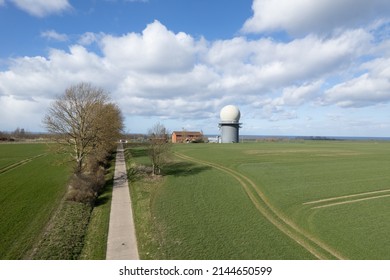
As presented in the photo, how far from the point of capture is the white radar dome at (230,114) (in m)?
87.9

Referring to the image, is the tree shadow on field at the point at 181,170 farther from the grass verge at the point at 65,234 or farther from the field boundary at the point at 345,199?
the field boundary at the point at 345,199

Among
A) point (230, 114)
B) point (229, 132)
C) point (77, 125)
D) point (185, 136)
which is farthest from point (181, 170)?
point (185, 136)

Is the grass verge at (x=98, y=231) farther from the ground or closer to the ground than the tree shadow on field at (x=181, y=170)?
closer to the ground

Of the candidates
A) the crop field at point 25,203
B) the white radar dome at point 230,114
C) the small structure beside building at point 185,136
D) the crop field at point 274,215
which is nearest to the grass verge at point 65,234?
the crop field at point 25,203

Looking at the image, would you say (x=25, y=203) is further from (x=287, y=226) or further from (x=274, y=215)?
(x=287, y=226)

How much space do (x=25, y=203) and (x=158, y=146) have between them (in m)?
16.1

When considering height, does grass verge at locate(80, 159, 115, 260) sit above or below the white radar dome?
below

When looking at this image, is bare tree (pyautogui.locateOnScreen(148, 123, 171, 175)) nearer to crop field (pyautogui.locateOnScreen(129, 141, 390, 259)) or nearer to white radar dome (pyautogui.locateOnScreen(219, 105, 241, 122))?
crop field (pyautogui.locateOnScreen(129, 141, 390, 259))

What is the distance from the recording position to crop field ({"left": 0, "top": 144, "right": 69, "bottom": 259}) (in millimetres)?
14828

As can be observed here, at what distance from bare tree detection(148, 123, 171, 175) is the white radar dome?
181 feet

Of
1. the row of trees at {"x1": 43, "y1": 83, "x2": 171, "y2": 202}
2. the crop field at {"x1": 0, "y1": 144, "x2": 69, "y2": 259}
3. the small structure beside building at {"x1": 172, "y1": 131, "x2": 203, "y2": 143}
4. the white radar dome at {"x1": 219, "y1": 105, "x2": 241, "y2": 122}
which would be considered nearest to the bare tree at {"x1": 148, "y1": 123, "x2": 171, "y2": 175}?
the row of trees at {"x1": 43, "y1": 83, "x2": 171, "y2": 202}

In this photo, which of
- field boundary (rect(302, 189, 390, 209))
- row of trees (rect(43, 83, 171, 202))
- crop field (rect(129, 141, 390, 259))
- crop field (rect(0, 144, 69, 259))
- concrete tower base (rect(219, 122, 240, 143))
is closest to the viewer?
crop field (rect(129, 141, 390, 259))

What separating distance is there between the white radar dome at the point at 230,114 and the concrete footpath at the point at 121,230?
64468 millimetres
